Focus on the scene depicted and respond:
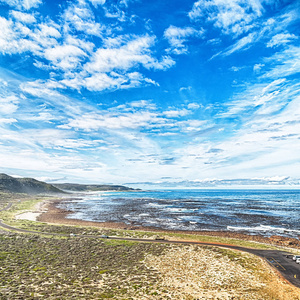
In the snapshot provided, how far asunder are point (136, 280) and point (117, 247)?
43.8 feet

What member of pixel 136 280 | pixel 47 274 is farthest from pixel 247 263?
pixel 47 274

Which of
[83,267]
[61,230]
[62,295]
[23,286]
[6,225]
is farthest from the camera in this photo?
[6,225]

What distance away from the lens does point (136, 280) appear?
73.4 ft

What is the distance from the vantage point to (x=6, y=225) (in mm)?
50156

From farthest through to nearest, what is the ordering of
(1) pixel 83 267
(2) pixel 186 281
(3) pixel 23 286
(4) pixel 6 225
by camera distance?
1. (4) pixel 6 225
2. (1) pixel 83 267
3. (2) pixel 186 281
4. (3) pixel 23 286

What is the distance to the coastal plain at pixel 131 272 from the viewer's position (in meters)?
19.5

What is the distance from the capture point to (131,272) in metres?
24.5

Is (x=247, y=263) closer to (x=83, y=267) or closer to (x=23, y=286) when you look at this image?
(x=83, y=267)

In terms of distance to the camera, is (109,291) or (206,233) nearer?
(109,291)

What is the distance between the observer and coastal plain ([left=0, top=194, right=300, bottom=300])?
19500 millimetres

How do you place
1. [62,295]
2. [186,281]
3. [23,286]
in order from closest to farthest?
[62,295] → [23,286] → [186,281]

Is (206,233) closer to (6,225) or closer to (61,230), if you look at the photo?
(61,230)

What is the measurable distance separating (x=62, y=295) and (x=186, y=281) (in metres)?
12.1

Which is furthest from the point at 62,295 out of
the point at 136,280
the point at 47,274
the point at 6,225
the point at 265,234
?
the point at 265,234
